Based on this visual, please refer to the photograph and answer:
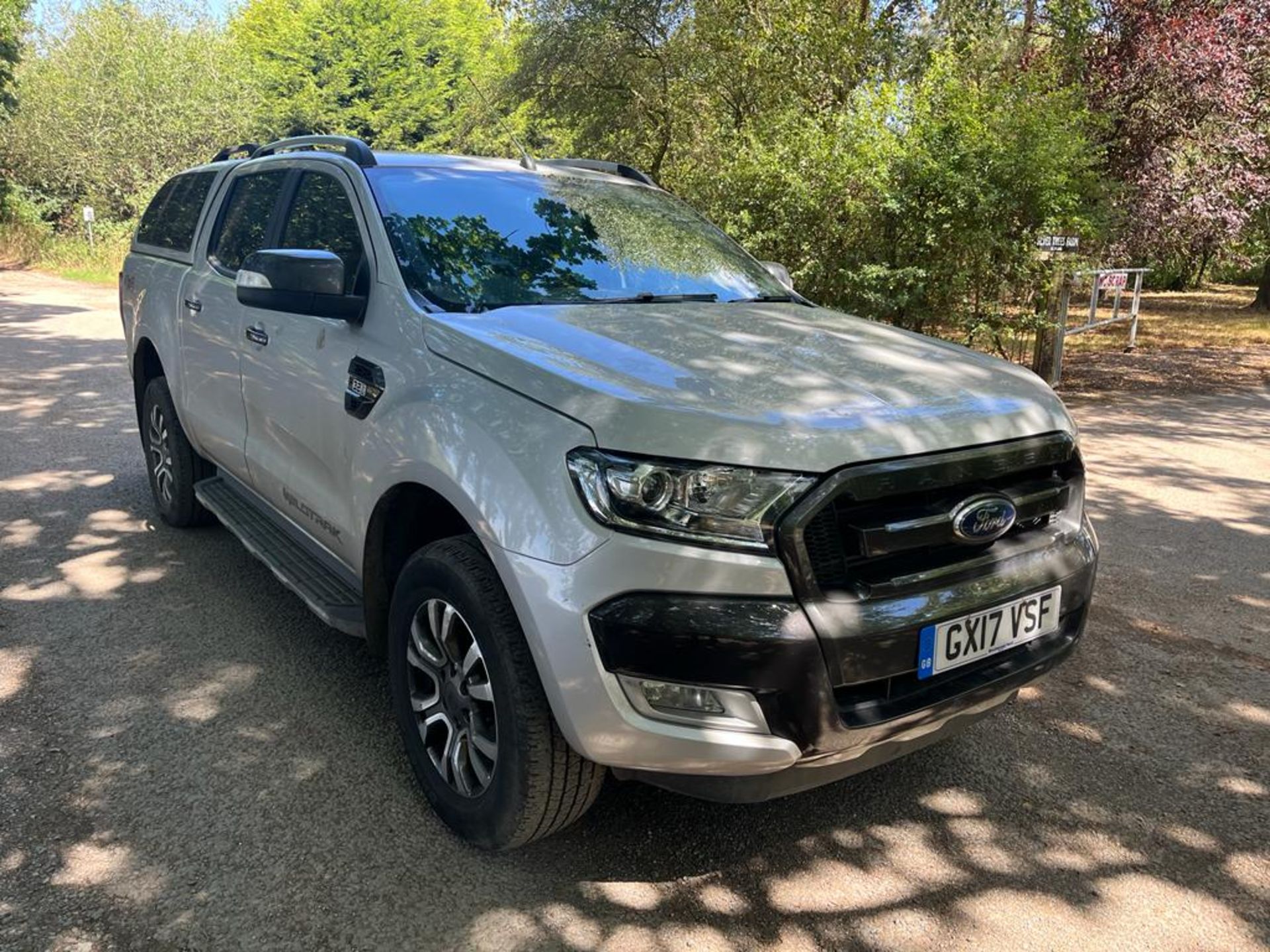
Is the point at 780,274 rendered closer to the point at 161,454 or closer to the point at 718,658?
the point at 718,658

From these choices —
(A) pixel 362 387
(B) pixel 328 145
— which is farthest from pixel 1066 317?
(A) pixel 362 387

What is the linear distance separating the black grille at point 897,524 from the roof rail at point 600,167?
2385 mm

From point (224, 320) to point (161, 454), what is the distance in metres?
1.44

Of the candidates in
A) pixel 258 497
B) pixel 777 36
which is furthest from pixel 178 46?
pixel 258 497

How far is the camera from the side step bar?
10.3 feet

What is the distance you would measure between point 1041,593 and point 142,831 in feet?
8.27

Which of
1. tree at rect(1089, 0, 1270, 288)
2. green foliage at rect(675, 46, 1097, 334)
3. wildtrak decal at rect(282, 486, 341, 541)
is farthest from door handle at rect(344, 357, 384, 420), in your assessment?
tree at rect(1089, 0, 1270, 288)

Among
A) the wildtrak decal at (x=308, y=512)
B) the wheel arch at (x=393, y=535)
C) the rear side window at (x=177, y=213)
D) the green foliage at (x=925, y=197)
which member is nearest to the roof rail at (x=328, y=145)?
the rear side window at (x=177, y=213)

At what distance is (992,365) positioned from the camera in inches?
113

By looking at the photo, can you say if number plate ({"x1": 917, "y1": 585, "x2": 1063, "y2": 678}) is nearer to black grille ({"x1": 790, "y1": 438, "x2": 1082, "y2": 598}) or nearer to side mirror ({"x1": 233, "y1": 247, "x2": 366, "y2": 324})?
black grille ({"x1": 790, "y1": 438, "x2": 1082, "y2": 598})

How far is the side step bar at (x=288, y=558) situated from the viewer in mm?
3152

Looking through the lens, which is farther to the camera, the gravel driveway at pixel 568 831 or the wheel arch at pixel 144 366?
the wheel arch at pixel 144 366

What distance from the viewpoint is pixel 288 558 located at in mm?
3613

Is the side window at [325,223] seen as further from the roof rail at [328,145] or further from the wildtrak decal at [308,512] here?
the wildtrak decal at [308,512]
